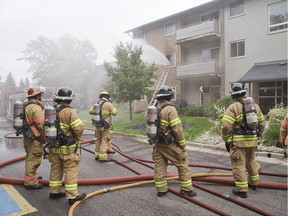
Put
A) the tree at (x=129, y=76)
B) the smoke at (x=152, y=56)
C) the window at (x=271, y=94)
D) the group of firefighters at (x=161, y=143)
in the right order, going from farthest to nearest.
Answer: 1. the smoke at (x=152, y=56)
2. the window at (x=271, y=94)
3. the tree at (x=129, y=76)
4. the group of firefighters at (x=161, y=143)

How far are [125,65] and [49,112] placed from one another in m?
9.72

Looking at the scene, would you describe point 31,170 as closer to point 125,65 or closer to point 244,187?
point 244,187

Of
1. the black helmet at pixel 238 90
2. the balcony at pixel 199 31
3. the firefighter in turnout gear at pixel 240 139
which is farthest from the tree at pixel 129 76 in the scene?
the firefighter in turnout gear at pixel 240 139

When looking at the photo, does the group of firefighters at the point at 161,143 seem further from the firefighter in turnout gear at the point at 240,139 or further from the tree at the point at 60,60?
the tree at the point at 60,60

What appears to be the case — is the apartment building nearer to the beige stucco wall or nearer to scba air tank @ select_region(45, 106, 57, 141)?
the beige stucco wall

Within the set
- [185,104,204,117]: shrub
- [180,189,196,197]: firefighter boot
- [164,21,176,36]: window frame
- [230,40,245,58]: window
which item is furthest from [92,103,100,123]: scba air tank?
[164,21,176,36]: window frame

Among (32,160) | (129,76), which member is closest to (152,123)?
(32,160)

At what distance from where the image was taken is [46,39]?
37531 millimetres

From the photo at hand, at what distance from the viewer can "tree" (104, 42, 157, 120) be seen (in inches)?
508

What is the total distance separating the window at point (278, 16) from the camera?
44.5ft

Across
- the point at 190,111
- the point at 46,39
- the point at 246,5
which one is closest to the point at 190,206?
the point at 190,111

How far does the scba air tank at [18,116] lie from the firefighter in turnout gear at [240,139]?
11.8ft

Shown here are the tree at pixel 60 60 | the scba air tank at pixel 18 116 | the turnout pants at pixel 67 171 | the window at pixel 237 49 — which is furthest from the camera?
the tree at pixel 60 60

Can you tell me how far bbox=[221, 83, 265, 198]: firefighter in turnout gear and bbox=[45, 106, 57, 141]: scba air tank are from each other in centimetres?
267
